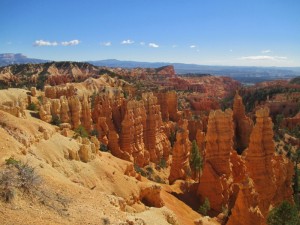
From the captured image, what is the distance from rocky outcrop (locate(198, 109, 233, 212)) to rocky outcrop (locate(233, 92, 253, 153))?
67.4ft

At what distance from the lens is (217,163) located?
3650cm

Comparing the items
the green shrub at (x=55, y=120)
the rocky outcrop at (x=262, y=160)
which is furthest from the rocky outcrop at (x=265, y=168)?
the green shrub at (x=55, y=120)

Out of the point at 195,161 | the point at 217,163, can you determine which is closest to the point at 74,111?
the point at 195,161

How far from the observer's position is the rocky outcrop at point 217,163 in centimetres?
3459

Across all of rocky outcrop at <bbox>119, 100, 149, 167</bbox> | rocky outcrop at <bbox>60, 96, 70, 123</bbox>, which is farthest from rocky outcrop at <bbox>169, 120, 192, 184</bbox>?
rocky outcrop at <bbox>60, 96, 70, 123</bbox>

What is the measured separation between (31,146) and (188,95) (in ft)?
307

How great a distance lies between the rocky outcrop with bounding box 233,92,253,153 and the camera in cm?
5816

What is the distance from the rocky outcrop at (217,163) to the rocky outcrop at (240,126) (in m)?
20.5

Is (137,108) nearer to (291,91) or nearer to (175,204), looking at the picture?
(175,204)

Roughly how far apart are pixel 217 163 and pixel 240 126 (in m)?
24.1

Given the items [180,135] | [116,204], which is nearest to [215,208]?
[180,135]

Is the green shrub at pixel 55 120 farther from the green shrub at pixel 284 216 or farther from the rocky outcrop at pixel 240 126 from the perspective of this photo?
the rocky outcrop at pixel 240 126

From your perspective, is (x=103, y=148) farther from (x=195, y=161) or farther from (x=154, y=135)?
(x=154, y=135)

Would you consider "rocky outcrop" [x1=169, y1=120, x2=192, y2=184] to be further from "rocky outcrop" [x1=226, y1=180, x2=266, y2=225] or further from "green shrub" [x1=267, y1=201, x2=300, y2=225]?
"green shrub" [x1=267, y1=201, x2=300, y2=225]
